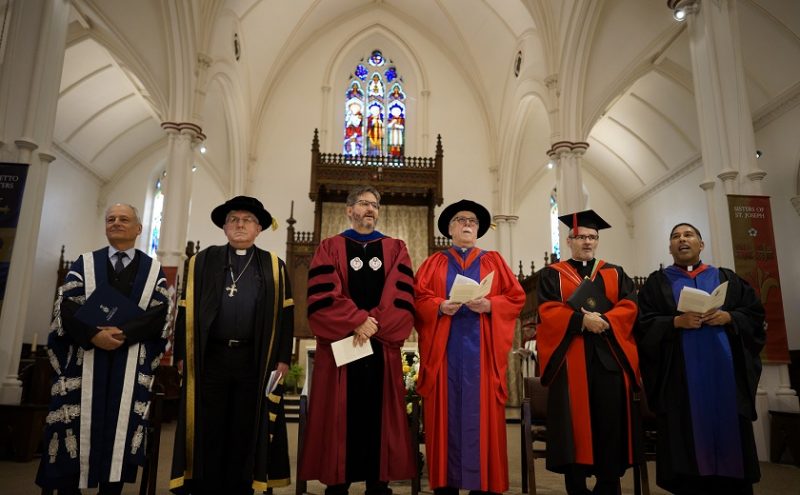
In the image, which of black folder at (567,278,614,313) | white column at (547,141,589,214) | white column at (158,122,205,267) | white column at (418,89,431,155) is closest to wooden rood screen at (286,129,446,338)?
white column at (418,89,431,155)

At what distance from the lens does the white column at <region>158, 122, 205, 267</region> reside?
9.51 m

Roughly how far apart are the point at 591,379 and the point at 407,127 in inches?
523

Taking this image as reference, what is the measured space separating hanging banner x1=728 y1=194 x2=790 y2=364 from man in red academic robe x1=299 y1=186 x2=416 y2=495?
13.6 feet

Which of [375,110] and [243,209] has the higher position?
[375,110]

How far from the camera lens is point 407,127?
1593cm

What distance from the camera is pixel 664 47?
10578mm

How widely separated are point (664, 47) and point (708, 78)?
4937 mm

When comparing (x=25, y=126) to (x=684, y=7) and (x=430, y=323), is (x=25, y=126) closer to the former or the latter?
(x=430, y=323)

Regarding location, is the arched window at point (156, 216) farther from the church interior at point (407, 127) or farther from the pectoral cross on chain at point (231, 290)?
the pectoral cross on chain at point (231, 290)

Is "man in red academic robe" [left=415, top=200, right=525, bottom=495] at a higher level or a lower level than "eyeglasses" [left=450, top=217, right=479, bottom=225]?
lower

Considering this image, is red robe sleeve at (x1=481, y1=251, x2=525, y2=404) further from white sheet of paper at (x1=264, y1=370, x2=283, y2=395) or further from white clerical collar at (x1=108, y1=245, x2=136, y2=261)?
white clerical collar at (x1=108, y1=245, x2=136, y2=261)

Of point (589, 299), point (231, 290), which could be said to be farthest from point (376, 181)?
point (231, 290)

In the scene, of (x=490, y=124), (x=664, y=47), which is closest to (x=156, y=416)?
(x=664, y=47)

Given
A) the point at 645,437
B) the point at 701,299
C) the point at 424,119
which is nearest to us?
the point at 701,299
